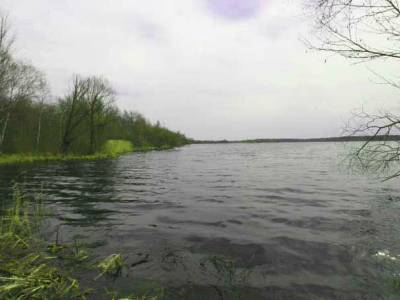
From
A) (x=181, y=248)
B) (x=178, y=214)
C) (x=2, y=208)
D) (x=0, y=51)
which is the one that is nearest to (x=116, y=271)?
(x=181, y=248)

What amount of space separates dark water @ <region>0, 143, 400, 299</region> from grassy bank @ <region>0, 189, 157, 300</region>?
19.4 inches

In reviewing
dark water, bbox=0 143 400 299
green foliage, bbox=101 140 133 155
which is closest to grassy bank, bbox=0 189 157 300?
dark water, bbox=0 143 400 299

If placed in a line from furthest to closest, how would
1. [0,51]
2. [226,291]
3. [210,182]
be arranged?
[0,51] < [210,182] < [226,291]

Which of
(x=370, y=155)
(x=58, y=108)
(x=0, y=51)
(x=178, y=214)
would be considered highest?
(x=0, y=51)

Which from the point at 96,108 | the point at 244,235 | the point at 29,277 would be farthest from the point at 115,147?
the point at 29,277

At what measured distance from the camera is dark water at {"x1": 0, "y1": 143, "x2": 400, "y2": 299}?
5.96 m

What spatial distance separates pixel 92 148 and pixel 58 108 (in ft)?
36.8

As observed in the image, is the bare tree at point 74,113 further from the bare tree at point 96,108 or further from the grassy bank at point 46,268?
the grassy bank at point 46,268

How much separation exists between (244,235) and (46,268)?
5121mm

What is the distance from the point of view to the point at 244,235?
898cm

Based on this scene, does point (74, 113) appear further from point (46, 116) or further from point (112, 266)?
point (112, 266)

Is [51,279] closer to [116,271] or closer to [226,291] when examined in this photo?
[116,271]

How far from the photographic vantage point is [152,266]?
680cm

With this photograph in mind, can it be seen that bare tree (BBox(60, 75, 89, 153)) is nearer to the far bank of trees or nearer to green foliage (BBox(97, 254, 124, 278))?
the far bank of trees
